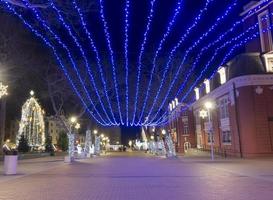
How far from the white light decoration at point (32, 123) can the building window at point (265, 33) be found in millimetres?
23611

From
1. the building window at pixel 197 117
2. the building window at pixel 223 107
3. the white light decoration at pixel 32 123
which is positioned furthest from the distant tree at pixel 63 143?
the building window at pixel 223 107

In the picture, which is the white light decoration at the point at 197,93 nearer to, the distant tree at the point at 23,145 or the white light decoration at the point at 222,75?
the white light decoration at the point at 222,75

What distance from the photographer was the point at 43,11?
1823 centimetres

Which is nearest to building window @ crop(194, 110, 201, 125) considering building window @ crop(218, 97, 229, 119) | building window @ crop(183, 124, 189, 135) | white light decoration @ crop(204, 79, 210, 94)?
building window @ crop(183, 124, 189, 135)

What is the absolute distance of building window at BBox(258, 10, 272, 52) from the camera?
35438mm

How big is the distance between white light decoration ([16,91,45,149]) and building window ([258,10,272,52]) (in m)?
23.6

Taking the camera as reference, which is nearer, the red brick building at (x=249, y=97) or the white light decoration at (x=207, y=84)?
the red brick building at (x=249, y=97)

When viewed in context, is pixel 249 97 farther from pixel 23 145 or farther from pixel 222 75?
pixel 23 145

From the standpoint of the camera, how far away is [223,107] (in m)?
39.4

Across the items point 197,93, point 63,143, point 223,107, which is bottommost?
point 63,143

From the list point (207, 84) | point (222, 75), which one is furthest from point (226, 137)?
point (207, 84)

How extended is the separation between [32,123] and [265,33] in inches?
1079

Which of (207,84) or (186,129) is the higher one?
(207,84)

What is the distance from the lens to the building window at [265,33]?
35.4m
